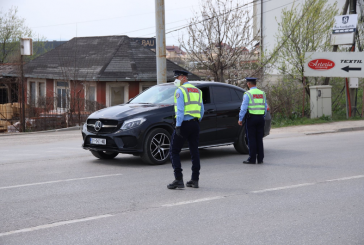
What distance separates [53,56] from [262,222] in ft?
99.8

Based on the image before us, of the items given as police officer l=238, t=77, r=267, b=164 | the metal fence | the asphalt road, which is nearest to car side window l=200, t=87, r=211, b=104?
police officer l=238, t=77, r=267, b=164

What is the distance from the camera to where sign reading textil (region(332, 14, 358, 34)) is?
2072 cm

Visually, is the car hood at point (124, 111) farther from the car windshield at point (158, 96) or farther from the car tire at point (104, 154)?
the car tire at point (104, 154)

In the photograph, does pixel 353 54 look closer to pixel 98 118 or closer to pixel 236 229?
pixel 98 118

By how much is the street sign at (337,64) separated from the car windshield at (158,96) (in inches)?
468

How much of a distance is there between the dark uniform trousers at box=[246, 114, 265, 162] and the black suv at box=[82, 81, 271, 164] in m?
0.86

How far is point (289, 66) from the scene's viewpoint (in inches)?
925

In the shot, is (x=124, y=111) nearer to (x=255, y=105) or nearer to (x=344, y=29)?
(x=255, y=105)

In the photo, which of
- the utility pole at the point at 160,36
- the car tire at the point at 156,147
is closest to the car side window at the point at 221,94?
the car tire at the point at 156,147

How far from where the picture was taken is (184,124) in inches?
297

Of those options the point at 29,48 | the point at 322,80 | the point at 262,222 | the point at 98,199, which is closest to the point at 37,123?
the point at 29,48

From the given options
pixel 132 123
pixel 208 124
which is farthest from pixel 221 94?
pixel 132 123

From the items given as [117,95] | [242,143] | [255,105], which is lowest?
[242,143]

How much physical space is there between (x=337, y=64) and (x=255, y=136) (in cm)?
1228
